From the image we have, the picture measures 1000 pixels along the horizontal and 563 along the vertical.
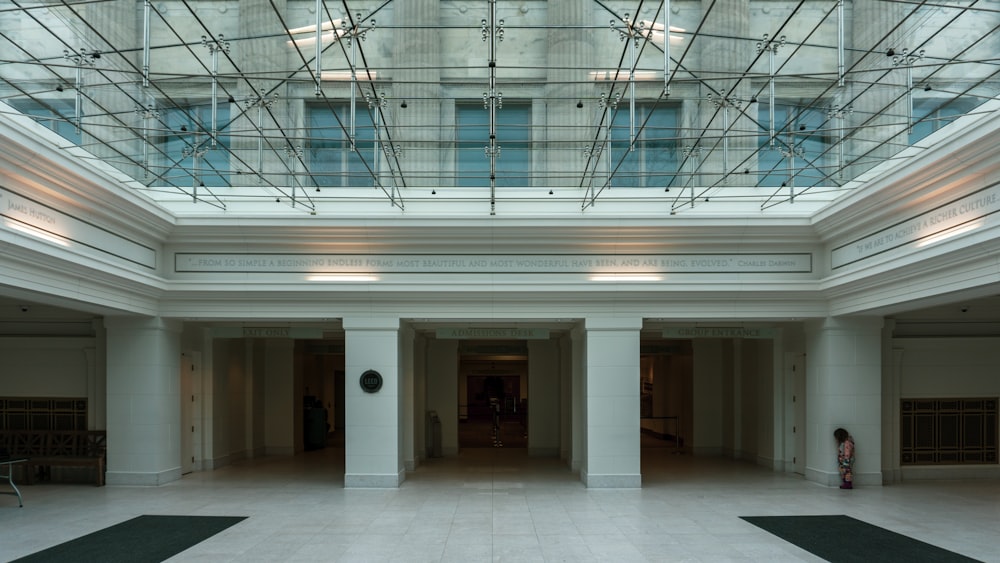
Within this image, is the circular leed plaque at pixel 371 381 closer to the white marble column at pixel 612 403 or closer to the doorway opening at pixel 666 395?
the white marble column at pixel 612 403

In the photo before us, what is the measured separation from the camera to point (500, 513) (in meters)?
9.55

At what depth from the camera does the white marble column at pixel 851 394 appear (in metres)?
11.5

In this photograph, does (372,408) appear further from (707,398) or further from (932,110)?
(932,110)

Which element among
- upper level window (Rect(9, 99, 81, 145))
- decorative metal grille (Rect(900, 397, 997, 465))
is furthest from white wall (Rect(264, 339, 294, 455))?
decorative metal grille (Rect(900, 397, 997, 465))

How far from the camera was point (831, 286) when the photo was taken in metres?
11.2

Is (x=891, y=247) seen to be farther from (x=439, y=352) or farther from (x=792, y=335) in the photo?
(x=439, y=352)

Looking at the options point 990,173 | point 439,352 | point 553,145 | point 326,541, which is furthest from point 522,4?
Result: point 326,541

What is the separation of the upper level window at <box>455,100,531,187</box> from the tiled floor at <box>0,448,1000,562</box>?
18.0 feet

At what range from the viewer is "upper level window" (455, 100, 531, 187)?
1386 centimetres

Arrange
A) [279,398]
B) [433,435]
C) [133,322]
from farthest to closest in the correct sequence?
[279,398] < [433,435] < [133,322]

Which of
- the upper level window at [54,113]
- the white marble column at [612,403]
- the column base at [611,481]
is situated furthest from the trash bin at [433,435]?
the upper level window at [54,113]

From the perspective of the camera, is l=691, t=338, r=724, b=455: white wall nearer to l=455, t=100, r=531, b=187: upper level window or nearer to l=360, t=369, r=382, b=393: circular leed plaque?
l=455, t=100, r=531, b=187: upper level window

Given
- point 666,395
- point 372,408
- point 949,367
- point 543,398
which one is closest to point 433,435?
point 543,398

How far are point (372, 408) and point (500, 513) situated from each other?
2.99 meters
